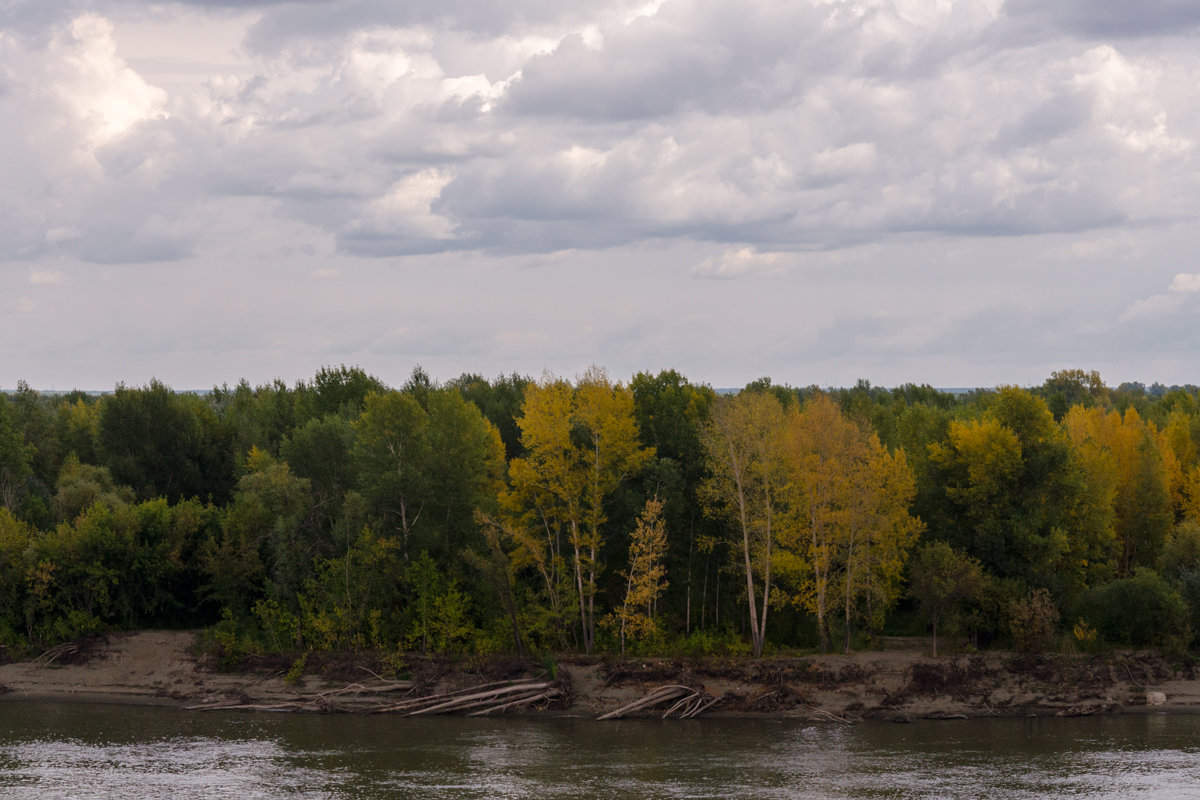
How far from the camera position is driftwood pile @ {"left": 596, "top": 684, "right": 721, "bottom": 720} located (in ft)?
193

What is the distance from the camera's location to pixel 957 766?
47.2m

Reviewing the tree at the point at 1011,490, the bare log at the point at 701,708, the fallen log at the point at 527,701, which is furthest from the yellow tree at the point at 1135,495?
the fallen log at the point at 527,701

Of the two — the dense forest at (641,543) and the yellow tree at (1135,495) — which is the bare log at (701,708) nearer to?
the dense forest at (641,543)

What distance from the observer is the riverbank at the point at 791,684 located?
5866 cm

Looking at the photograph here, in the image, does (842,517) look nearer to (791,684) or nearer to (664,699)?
(791,684)

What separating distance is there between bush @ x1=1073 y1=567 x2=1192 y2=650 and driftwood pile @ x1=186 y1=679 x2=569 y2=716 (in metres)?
29.8

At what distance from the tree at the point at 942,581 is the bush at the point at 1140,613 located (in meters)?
7.58

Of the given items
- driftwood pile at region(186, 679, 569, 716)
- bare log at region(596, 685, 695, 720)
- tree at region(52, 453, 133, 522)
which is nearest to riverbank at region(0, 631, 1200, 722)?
driftwood pile at region(186, 679, 569, 716)

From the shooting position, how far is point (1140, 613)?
62.7 metres

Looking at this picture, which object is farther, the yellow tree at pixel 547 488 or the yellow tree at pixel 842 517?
the yellow tree at pixel 547 488

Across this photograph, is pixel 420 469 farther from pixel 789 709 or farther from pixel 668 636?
pixel 789 709

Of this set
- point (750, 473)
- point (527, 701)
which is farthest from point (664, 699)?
point (750, 473)

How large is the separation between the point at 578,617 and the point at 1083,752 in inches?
1108

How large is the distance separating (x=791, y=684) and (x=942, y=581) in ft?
31.3
